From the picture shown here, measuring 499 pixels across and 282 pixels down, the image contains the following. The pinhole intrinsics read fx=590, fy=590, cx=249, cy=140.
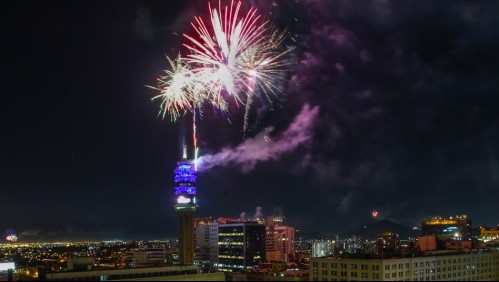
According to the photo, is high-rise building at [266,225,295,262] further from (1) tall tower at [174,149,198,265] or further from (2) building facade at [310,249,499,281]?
(2) building facade at [310,249,499,281]

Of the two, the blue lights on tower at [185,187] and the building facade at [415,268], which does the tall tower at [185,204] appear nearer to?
the blue lights on tower at [185,187]

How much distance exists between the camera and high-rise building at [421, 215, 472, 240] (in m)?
164

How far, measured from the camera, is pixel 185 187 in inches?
3944

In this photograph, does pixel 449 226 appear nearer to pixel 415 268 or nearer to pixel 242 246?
pixel 242 246

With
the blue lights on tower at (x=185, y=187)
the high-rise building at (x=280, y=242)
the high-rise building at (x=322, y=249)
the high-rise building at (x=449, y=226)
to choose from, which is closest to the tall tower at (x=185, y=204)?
the blue lights on tower at (x=185, y=187)

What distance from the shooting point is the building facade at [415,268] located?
5459 cm

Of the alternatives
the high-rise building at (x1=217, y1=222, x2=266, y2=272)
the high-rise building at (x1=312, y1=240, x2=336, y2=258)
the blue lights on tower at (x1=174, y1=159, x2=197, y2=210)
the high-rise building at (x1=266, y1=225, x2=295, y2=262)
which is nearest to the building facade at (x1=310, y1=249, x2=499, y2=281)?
the blue lights on tower at (x1=174, y1=159, x2=197, y2=210)

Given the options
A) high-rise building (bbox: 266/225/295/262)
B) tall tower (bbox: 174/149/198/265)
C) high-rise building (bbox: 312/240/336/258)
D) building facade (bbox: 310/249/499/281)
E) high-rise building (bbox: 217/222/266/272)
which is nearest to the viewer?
building facade (bbox: 310/249/499/281)

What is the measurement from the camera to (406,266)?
57.3 metres

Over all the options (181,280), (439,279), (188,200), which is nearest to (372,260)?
(439,279)

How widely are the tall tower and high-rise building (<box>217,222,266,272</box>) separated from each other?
20.4 m

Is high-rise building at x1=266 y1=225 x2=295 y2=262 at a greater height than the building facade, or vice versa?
the building facade

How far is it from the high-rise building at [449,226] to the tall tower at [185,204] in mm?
86817

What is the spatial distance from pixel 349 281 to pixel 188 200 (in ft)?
164
